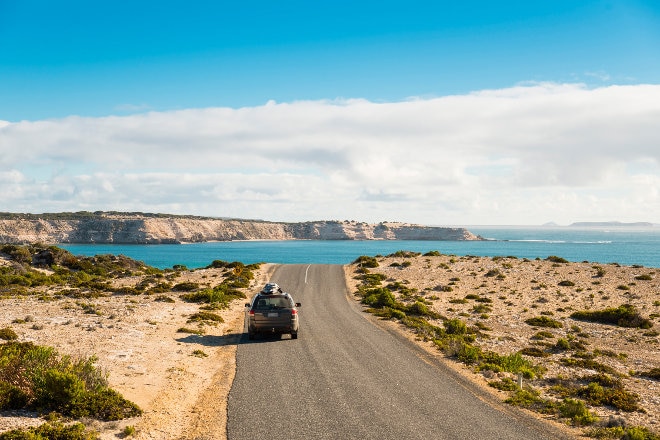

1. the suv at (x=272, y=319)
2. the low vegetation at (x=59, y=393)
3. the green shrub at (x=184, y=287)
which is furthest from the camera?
the green shrub at (x=184, y=287)

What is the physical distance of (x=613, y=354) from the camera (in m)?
25.8

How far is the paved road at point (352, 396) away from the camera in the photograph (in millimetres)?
11852

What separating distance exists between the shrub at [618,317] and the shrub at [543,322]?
166 inches

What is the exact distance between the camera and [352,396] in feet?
47.4

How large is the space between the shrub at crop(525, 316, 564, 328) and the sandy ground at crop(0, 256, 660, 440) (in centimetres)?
50

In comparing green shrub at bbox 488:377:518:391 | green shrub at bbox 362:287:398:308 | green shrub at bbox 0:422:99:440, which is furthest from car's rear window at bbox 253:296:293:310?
green shrub at bbox 362:287:398:308

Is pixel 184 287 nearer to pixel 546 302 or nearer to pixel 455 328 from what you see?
pixel 455 328

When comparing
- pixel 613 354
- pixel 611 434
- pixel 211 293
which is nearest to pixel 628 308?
pixel 613 354

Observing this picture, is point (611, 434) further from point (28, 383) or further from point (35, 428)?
point (28, 383)

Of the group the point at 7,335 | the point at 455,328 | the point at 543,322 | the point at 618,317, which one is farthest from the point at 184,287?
the point at 618,317

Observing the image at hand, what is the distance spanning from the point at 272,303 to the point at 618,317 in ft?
95.9

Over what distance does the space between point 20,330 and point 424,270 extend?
1940 inches

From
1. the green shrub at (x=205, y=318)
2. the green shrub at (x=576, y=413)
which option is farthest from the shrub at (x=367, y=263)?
the green shrub at (x=576, y=413)

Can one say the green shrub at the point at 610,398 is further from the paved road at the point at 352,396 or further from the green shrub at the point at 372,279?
the green shrub at the point at 372,279
